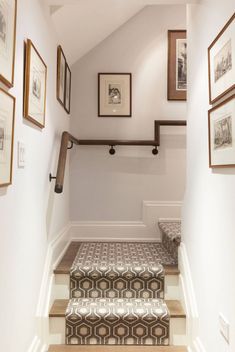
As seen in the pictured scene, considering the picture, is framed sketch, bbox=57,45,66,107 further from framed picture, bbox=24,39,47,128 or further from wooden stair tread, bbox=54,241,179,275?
wooden stair tread, bbox=54,241,179,275

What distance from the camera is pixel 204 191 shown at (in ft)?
5.90

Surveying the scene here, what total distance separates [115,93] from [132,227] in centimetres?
146

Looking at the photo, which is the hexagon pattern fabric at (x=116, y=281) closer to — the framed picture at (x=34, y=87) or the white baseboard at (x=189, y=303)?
the white baseboard at (x=189, y=303)

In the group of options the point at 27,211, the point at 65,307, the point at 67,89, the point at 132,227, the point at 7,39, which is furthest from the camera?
the point at 132,227

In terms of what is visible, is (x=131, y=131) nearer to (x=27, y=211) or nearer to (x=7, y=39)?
(x=27, y=211)

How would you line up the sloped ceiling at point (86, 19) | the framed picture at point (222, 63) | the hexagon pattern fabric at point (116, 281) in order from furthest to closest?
the hexagon pattern fabric at point (116, 281) < the sloped ceiling at point (86, 19) < the framed picture at point (222, 63)

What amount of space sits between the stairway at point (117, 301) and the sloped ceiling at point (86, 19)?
1848mm

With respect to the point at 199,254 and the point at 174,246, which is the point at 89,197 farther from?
the point at 199,254

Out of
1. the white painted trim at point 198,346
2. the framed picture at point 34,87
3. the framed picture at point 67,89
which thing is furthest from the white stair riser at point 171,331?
the framed picture at point 67,89

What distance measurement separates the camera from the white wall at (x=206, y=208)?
1401 millimetres

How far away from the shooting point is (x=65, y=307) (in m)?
2.07

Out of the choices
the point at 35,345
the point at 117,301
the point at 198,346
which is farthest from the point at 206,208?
the point at 35,345

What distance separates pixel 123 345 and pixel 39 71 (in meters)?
1.79

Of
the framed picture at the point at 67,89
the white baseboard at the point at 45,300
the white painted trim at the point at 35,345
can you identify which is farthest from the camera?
the framed picture at the point at 67,89
